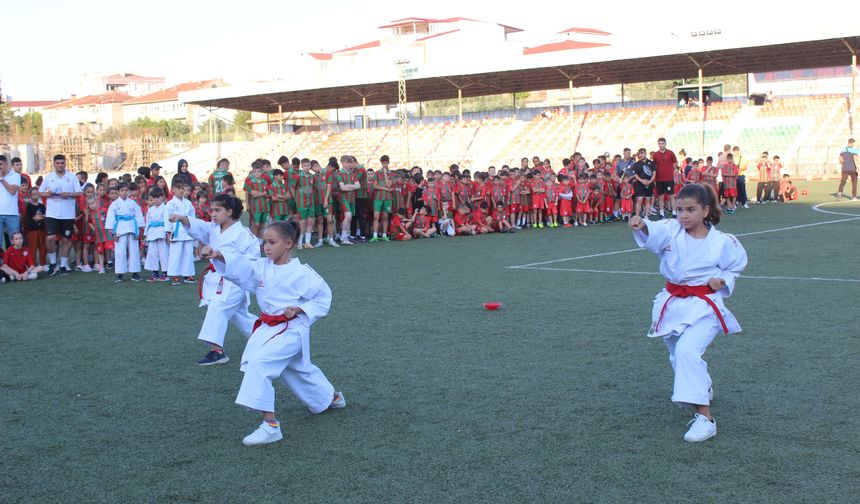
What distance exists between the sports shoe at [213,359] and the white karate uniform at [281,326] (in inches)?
75.2

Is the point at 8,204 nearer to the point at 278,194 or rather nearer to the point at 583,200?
the point at 278,194

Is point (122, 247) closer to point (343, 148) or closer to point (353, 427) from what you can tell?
point (353, 427)

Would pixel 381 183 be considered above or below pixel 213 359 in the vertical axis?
above

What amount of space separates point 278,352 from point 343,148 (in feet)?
160

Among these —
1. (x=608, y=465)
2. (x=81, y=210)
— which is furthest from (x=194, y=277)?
(x=608, y=465)

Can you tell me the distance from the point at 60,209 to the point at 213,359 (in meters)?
8.04

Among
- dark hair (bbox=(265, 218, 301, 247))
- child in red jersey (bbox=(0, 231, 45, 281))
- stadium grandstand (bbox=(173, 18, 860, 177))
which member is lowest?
child in red jersey (bbox=(0, 231, 45, 281))

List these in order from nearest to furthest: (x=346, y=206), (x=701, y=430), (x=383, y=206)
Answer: (x=701, y=430) → (x=346, y=206) → (x=383, y=206)

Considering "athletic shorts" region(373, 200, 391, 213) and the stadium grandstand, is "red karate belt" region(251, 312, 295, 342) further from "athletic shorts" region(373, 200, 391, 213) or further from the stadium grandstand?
the stadium grandstand

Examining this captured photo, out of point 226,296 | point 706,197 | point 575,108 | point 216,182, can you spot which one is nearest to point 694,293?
point 706,197

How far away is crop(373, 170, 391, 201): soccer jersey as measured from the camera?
18750mm

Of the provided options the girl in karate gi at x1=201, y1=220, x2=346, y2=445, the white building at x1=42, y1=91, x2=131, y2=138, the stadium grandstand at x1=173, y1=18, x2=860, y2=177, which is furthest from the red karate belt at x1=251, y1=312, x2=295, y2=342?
the white building at x1=42, y1=91, x2=131, y2=138

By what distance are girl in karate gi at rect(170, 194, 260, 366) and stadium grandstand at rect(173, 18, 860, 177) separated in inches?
1279

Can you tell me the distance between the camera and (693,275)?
17.0 ft
